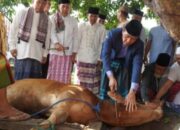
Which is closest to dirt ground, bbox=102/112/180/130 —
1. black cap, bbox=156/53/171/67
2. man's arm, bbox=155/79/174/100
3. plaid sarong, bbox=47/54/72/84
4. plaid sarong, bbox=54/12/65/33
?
man's arm, bbox=155/79/174/100

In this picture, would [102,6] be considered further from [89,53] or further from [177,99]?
[177,99]

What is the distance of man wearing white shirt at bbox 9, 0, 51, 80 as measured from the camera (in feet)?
21.0

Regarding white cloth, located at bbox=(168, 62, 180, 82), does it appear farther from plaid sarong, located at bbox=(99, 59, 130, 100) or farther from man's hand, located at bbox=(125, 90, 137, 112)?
man's hand, located at bbox=(125, 90, 137, 112)

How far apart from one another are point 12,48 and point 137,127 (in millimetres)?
2463

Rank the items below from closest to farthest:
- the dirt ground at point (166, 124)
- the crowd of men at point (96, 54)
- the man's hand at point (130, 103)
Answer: the man's hand at point (130, 103) < the dirt ground at point (166, 124) < the crowd of men at point (96, 54)

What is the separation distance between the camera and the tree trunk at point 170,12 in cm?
394

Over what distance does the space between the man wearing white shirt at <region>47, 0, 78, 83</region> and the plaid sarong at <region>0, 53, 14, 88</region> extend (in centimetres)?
236

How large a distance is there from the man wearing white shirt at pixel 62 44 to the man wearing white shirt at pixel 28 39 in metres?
0.65

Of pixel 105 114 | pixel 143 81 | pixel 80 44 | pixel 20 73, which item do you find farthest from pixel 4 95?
pixel 80 44

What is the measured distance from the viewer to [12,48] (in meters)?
6.40

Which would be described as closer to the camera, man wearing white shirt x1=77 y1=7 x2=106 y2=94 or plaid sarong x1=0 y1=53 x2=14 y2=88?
plaid sarong x1=0 y1=53 x2=14 y2=88

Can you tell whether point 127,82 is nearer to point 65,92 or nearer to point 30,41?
point 65,92

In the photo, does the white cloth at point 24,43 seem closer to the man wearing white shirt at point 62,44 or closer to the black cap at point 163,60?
the man wearing white shirt at point 62,44

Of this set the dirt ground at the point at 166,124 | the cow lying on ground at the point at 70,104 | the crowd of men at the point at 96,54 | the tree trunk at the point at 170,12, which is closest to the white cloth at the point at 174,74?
the crowd of men at the point at 96,54
